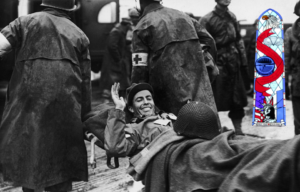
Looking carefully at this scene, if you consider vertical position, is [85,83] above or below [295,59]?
above

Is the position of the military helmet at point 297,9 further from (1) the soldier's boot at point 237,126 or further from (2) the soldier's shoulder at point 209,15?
(1) the soldier's boot at point 237,126

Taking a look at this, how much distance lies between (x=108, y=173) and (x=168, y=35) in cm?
195

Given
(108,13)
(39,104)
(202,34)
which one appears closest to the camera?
(39,104)

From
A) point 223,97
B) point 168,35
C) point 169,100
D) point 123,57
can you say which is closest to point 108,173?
point 169,100

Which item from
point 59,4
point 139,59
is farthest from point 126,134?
point 59,4

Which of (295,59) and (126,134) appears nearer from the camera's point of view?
(126,134)

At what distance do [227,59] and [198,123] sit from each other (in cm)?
434

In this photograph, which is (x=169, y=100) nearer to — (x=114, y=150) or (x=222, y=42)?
(x=114, y=150)

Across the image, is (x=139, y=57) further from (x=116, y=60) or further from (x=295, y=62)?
(x=116, y=60)

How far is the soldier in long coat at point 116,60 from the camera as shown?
346 inches

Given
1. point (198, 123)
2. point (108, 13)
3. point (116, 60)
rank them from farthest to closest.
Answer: point (108, 13) → point (116, 60) → point (198, 123)

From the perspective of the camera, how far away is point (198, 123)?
2.28m

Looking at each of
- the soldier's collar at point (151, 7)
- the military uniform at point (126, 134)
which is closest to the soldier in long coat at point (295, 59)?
the soldier's collar at point (151, 7)

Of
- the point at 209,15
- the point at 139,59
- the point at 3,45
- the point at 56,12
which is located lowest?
the point at 139,59
